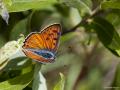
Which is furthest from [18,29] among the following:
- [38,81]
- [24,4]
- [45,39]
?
[45,39]

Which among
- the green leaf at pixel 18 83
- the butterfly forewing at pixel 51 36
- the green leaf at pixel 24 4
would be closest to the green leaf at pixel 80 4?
the green leaf at pixel 24 4

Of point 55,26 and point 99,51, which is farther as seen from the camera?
point 99,51

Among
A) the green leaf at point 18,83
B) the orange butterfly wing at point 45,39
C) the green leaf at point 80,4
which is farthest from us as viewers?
the green leaf at point 80,4

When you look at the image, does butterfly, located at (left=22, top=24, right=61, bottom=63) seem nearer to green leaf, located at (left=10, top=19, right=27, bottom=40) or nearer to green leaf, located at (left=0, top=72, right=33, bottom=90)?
green leaf, located at (left=0, top=72, right=33, bottom=90)

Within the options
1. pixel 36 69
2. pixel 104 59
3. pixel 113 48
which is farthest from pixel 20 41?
pixel 104 59

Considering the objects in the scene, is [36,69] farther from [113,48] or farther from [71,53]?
[71,53]

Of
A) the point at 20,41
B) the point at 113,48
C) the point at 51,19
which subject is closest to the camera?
the point at 20,41

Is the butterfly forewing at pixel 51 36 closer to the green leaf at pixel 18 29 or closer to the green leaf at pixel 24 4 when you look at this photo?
the green leaf at pixel 24 4

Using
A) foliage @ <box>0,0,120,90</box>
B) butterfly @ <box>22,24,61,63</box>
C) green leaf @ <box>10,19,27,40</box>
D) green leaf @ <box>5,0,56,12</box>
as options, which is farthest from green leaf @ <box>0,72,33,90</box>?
green leaf @ <box>10,19,27,40</box>

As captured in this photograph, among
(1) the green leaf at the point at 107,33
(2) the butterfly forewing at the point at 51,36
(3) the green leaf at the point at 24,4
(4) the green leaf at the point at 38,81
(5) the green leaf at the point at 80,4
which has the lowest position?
(1) the green leaf at the point at 107,33
